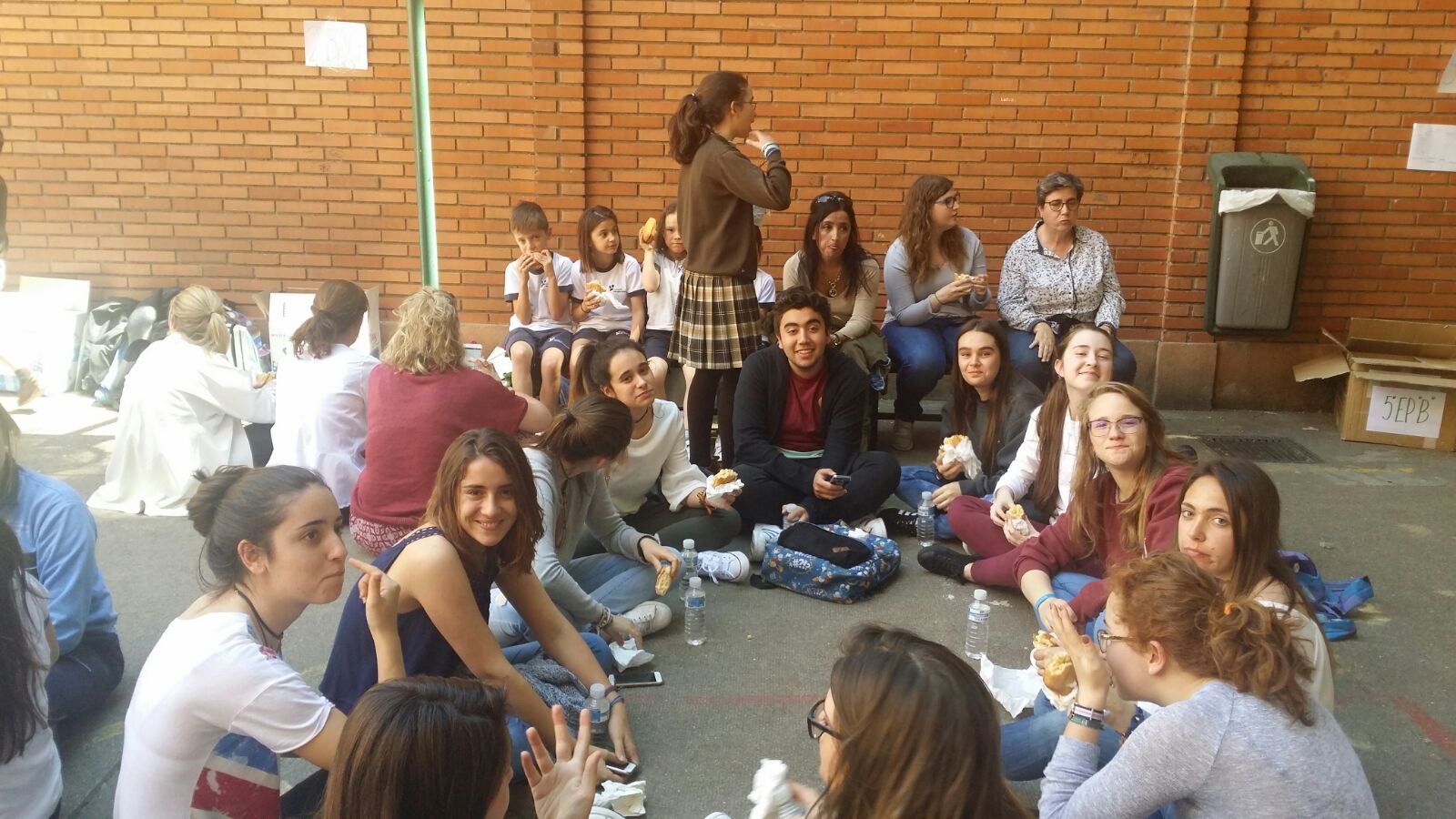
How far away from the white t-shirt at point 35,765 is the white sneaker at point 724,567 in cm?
273

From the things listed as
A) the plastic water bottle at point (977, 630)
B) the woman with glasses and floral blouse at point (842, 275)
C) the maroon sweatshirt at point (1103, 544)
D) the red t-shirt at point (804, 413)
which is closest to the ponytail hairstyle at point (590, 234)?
the woman with glasses and floral blouse at point (842, 275)

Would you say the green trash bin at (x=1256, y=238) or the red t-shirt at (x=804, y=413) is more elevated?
the green trash bin at (x=1256, y=238)

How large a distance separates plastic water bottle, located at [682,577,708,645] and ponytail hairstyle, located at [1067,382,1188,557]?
148cm

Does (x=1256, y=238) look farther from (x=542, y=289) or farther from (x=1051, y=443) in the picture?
(x=542, y=289)

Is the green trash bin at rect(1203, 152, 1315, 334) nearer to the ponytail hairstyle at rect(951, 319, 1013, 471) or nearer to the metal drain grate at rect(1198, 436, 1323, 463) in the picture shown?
the metal drain grate at rect(1198, 436, 1323, 463)

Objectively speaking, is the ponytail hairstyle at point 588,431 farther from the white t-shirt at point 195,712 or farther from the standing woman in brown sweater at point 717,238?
the standing woman in brown sweater at point 717,238

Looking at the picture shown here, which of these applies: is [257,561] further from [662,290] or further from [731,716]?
[662,290]

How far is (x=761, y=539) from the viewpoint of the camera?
17.7ft

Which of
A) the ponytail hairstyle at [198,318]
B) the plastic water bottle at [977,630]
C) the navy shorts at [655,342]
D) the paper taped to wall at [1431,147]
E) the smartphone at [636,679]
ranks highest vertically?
the paper taped to wall at [1431,147]

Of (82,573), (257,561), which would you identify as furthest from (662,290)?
(257,561)

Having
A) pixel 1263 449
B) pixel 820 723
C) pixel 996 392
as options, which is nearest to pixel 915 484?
pixel 996 392

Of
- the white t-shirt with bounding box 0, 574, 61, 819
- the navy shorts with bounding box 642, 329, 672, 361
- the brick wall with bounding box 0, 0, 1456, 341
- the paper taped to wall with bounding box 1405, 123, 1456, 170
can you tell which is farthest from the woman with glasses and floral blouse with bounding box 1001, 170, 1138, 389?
the white t-shirt with bounding box 0, 574, 61, 819

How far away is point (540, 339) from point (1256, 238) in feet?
15.1

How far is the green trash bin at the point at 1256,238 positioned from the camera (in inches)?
291
